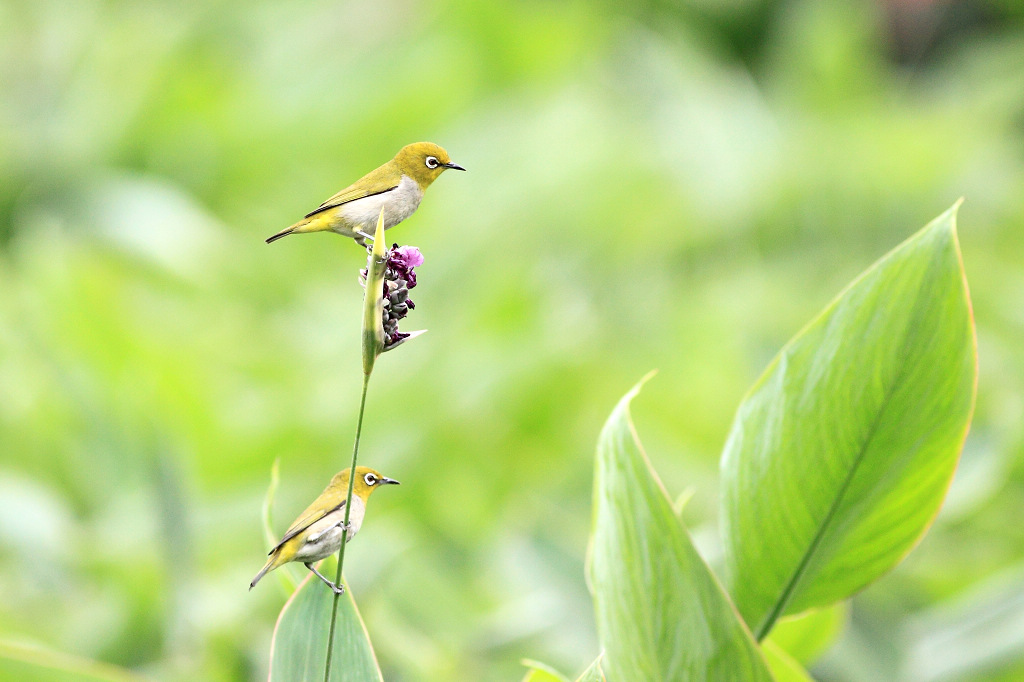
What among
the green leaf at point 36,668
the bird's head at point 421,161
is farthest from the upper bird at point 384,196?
the green leaf at point 36,668

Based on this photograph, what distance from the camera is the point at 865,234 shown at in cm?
113

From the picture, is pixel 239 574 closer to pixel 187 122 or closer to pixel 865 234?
pixel 187 122

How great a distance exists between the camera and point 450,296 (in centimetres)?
83

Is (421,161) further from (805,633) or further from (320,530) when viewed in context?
(805,633)

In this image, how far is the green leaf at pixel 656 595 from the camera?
199 millimetres

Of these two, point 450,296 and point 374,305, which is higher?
point 450,296

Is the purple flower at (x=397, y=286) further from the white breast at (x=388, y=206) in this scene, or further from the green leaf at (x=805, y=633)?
the green leaf at (x=805, y=633)

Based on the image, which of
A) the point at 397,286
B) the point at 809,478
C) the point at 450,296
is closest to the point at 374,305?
the point at 397,286

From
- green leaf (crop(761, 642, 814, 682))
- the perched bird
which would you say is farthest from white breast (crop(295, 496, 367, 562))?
green leaf (crop(761, 642, 814, 682))

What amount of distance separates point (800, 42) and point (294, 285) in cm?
102

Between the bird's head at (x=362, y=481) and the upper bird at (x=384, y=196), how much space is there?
38 millimetres

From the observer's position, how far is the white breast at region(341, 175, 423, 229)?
16 cm

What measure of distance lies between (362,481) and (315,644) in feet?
0.14

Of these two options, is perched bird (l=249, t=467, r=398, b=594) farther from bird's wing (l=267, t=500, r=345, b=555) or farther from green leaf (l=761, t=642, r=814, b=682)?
green leaf (l=761, t=642, r=814, b=682)
